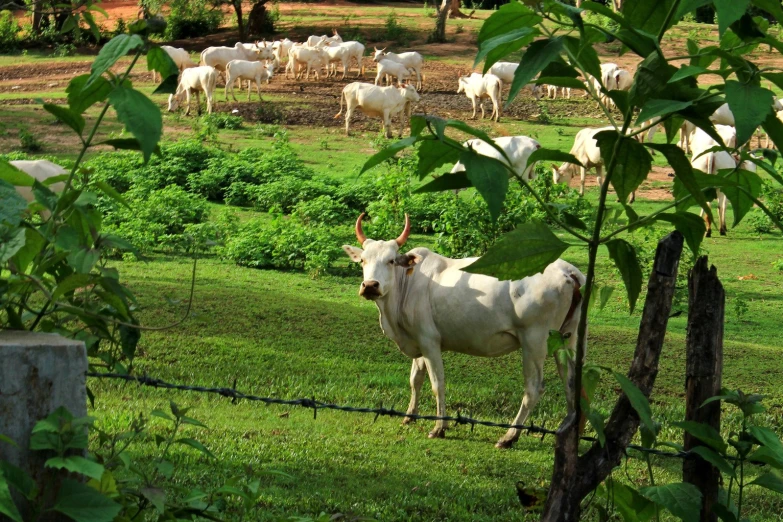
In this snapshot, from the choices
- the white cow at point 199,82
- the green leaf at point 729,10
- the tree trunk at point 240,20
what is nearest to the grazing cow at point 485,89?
the white cow at point 199,82

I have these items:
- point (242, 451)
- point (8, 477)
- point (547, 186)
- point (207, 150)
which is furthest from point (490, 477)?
point (207, 150)

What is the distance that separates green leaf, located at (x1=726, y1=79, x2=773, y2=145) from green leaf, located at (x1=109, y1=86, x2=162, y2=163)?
979 mm

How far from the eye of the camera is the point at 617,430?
2438mm

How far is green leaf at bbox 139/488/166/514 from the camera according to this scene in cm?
214

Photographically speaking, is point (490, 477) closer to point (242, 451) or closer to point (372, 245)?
point (242, 451)

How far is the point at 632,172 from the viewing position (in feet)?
7.06

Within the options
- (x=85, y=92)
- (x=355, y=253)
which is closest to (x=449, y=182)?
(x=85, y=92)

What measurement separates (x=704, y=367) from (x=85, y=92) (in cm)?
160

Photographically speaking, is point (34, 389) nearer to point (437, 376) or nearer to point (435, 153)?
point (435, 153)

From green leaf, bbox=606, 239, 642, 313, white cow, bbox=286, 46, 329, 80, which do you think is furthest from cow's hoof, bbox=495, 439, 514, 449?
white cow, bbox=286, 46, 329, 80

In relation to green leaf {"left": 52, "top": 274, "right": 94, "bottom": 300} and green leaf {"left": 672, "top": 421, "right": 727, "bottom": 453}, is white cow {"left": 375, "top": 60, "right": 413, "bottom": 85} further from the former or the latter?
green leaf {"left": 52, "top": 274, "right": 94, "bottom": 300}

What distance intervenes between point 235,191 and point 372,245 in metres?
8.81

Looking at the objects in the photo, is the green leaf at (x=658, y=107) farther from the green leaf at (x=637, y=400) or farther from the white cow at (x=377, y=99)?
the white cow at (x=377, y=99)

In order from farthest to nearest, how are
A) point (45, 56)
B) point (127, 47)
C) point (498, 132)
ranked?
1. point (45, 56)
2. point (498, 132)
3. point (127, 47)
